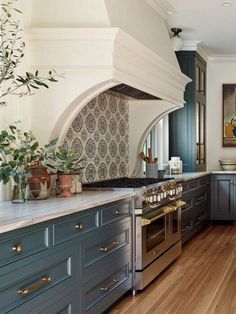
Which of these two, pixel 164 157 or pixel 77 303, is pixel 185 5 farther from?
pixel 77 303

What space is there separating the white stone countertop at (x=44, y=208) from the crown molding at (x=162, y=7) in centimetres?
234

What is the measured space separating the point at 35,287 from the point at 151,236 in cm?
199

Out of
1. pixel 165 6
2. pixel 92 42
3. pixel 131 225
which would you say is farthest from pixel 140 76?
pixel 165 6

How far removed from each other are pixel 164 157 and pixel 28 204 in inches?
178

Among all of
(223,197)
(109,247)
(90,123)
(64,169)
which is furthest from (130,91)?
(223,197)

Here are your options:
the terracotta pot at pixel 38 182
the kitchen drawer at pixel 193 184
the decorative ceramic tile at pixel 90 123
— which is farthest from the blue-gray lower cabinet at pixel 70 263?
the kitchen drawer at pixel 193 184

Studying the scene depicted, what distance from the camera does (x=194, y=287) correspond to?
4227 mm

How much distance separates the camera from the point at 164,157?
7.31 m

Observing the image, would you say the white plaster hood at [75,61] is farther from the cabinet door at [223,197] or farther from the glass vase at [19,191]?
the cabinet door at [223,197]

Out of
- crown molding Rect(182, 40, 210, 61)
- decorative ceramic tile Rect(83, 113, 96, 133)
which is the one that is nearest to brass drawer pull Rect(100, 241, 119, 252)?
decorative ceramic tile Rect(83, 113, 96, 133)

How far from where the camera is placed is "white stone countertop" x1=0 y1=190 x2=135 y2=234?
7.43 ft

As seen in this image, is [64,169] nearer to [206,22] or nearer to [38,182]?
[38,182]

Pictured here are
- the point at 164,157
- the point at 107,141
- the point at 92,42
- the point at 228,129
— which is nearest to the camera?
the point at 92,42

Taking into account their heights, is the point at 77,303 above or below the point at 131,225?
below
